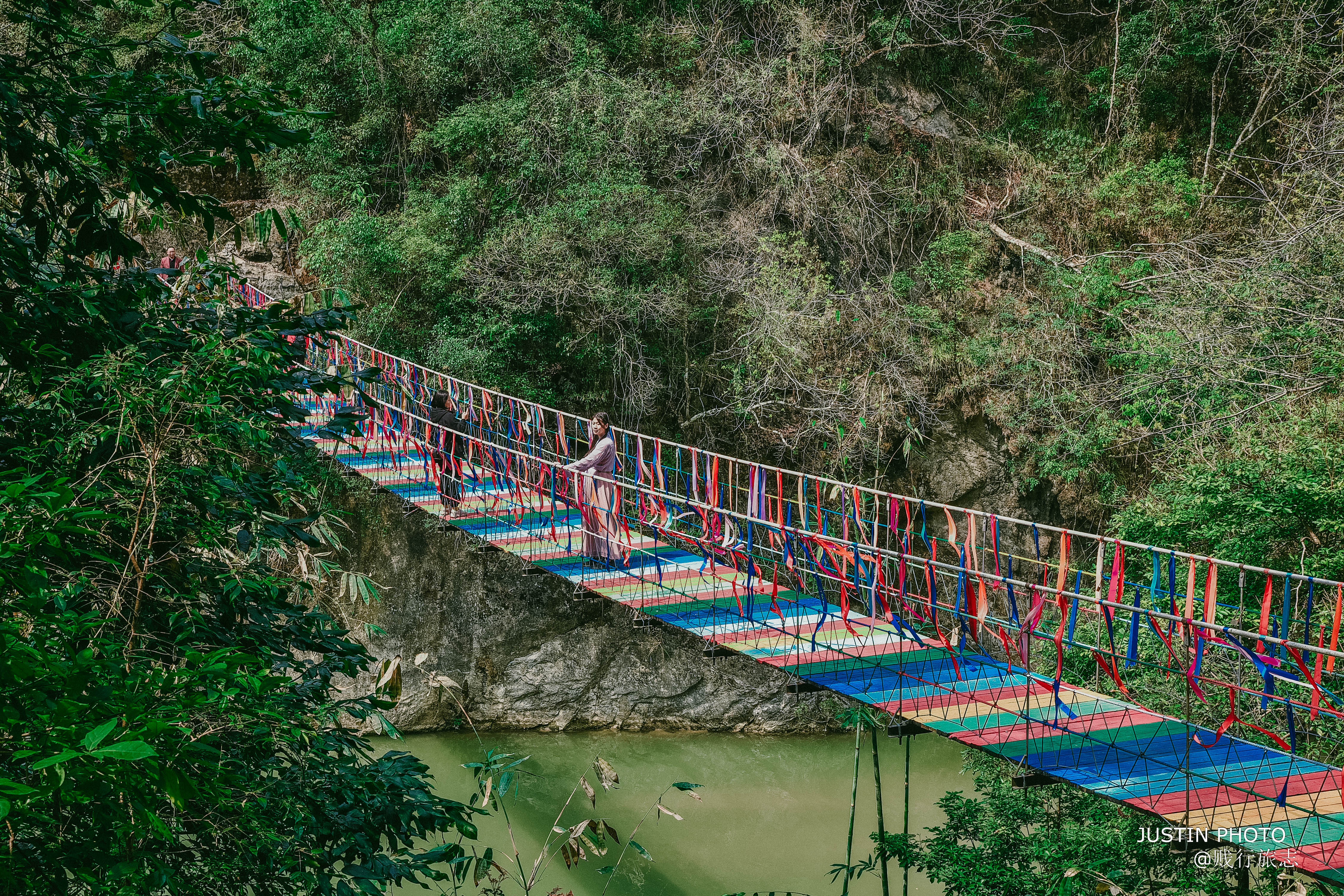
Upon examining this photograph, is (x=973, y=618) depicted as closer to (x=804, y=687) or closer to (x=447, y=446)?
(x=804, y=687)

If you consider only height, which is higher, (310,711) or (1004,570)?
(310,711)

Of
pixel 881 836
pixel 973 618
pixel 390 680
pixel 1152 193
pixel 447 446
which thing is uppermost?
pixel 1152 193

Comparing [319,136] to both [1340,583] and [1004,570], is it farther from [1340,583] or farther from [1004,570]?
[1340,583]

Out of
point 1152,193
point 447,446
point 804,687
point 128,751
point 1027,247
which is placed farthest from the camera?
point 1027,247

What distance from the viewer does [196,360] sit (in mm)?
1816

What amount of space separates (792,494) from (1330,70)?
446 cm

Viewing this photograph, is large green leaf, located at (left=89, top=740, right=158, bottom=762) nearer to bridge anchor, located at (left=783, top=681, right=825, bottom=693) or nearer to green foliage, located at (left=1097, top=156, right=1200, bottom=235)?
bridge anchor, located at (left=783, top=681, right=825, bottom=693)

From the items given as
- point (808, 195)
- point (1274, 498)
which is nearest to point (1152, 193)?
point (808, 195)

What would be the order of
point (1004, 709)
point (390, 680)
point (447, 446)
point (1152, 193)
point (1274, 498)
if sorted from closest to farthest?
point (390, 680) → point (1004, 709) → point (1274, 498) → point (447, 446) → point (1152, 193)

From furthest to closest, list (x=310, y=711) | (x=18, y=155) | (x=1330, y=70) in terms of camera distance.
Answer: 1. (x=1330, y=70)
2. (x=310, y=711)
3. (x=18, y=155)

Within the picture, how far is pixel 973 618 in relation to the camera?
332 centimetres

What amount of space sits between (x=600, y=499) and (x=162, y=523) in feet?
9.87

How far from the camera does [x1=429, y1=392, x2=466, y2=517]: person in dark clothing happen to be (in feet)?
17.3

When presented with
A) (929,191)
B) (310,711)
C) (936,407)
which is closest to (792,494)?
(936,407)
